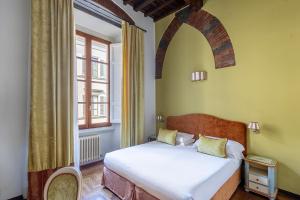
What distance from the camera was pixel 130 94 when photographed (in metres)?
3.75

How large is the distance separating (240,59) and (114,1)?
2.78 m

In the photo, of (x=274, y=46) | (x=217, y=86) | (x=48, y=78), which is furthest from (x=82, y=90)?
(x=274, y=46)

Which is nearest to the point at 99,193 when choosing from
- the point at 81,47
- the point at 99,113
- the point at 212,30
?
the point at 99,113

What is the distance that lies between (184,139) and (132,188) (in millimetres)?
1572

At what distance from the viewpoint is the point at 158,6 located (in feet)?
12.8

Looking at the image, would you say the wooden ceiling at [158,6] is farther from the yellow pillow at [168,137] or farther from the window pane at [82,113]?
the yellow pillow at [168,137]

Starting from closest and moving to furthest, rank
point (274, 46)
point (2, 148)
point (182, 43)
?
1. point (2, 148)
2. point (274, 46)
3. point (182, 43)

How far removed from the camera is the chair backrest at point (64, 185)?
1.19m

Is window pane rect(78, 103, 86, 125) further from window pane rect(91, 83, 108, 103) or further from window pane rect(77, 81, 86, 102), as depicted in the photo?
window pane rect(91, 83, 108, 103)

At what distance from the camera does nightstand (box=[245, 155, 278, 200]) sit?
7.75 ft

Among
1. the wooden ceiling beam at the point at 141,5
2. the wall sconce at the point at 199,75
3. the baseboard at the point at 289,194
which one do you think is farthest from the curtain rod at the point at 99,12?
the baseboard at the point at 289,194

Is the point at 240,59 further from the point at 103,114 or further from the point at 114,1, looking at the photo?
the point at 103,114

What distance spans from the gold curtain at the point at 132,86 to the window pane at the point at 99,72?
2.66 ft

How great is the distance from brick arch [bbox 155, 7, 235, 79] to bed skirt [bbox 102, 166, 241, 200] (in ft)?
6.44
